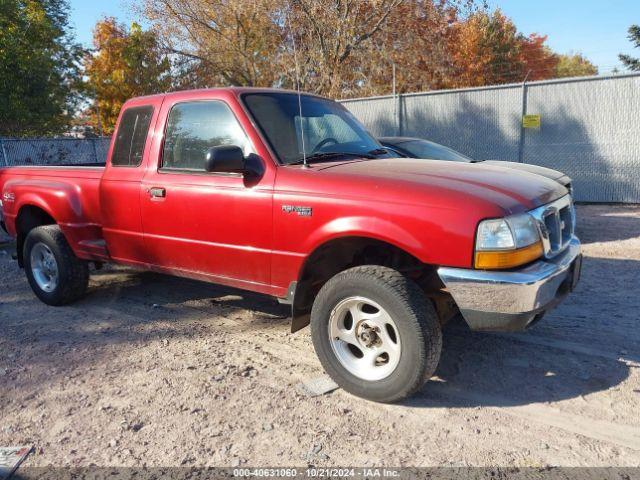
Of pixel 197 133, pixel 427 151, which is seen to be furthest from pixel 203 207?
pixel 427 151

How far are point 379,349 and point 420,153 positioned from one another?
500cm

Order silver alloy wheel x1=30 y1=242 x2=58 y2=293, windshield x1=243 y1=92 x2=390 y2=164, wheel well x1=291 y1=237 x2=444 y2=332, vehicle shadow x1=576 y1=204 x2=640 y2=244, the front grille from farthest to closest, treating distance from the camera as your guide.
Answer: vehicle shadow x1=576 y1=204 x2=640 y2=244
silver alloy wheel x1=30 y1=242 x2=58 y2=293
windshield x1=243 y1=92 x2=390 y2=164
wheel well x1=291 y1=237 x2=444 y2=332
the front grille

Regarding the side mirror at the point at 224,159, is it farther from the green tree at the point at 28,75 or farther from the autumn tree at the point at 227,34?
the green tree at the point at 28,75

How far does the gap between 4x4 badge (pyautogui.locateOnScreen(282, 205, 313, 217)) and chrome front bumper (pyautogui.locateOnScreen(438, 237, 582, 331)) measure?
93 cm

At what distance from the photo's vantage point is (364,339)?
3230mm

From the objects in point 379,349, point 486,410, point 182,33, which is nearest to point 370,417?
point 379,349

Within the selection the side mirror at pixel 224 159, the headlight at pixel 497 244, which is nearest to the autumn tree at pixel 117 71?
the side mirror at pixel 224 159

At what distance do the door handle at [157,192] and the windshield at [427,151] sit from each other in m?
4.40

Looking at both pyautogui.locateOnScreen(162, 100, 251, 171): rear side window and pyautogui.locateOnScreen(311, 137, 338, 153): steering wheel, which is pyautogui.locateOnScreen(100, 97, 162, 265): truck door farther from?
pyautogui.locateOnScreen(311, 137, 338, 153): steering wheel

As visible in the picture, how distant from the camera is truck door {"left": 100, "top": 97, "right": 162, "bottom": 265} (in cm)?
434

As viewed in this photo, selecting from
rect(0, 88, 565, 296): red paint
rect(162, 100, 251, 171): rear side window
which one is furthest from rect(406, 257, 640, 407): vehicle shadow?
rect(162, 100, 251, 171): rear side window

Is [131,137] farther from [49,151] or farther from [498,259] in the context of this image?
[49,151]

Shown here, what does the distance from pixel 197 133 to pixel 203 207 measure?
64cm

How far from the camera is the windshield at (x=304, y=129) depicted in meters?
3.78
